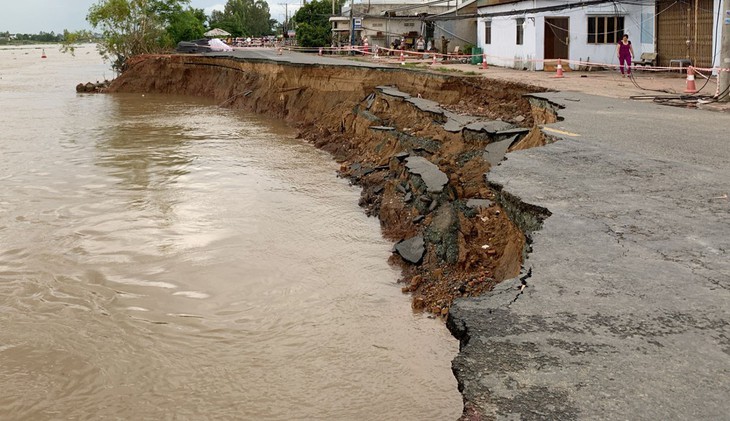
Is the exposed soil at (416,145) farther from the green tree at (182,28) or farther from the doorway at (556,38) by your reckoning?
the green tree at (182,28)

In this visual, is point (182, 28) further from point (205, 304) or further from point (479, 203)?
point (205, 304)

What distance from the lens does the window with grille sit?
2836 centimetres

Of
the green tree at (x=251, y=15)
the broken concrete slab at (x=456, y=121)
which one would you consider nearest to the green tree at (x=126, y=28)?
the broken concrete slab at (x=456, y=121)

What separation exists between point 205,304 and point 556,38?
24.1 metres

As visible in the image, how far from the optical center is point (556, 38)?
29.1 m

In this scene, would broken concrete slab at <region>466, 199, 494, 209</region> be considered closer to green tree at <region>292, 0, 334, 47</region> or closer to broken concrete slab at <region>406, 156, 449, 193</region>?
broken concrete slab at <region>406, 156, 449, 193</region>

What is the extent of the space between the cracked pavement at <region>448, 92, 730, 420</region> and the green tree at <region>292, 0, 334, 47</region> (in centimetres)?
5471

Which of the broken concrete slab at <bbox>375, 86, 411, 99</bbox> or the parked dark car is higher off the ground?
the parked dark car

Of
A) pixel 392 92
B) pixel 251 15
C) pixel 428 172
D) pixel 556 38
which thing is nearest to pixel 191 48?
pixel 556 38

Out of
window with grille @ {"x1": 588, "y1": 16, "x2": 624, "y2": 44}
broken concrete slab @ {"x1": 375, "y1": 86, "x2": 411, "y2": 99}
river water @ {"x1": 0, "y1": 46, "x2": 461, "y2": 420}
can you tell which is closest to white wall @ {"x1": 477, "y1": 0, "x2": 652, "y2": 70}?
window with grille @ {"x1": 588, "y1": 16, "x2": 624, "y2": 44}

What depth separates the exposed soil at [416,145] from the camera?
8.41 metres

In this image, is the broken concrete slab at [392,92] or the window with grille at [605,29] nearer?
the broken concrete slab at [392,92]

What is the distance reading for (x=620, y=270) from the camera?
5000mm

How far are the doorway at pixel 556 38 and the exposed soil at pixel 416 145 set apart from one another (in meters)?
8.70
